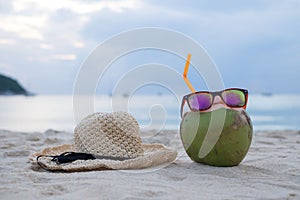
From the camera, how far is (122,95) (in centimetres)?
276

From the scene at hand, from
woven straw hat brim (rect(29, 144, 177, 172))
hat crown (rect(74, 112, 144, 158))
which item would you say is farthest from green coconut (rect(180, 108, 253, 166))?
hat crown (rect(74, 112, 144, 158))

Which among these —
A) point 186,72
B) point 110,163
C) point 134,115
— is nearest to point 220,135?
point 186,72

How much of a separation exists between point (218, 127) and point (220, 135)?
51mm

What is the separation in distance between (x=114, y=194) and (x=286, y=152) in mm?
2032

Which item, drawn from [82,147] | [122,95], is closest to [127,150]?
[82,147]

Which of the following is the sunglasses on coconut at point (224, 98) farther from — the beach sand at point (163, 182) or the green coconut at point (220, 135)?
the beach sand at point (163, 182)

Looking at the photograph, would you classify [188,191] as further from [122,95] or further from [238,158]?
[122,95]

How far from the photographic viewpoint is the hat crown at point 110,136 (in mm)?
2424

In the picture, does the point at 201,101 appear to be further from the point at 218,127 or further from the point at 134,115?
the point at 134,115

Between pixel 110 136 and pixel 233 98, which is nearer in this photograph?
pixel 233 98

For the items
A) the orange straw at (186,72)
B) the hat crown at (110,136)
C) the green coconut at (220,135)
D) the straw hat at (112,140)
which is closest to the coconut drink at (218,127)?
the green coconut at (220,135)

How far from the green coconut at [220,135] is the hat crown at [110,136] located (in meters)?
0.39

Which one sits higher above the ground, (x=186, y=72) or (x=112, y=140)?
(x=186, y=72)

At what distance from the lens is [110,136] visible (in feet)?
7.99
